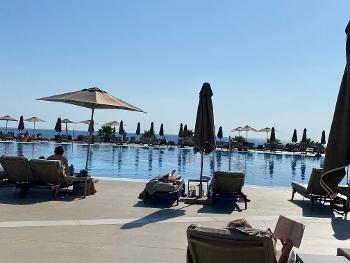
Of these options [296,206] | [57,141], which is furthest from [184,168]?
[57,141]

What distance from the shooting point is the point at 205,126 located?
9695 mm

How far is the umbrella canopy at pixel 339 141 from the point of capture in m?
3.19

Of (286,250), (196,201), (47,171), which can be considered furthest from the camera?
(196,201)

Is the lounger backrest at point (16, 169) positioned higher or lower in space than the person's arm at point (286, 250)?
higher

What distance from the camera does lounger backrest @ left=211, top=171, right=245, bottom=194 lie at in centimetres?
906

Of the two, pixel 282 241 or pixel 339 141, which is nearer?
pixel 339 141

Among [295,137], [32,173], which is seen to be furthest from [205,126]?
[295,137]

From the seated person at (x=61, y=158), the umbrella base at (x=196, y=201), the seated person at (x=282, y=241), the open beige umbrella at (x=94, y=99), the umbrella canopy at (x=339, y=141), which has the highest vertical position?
the open beige umbrella at (x=94, y=99)


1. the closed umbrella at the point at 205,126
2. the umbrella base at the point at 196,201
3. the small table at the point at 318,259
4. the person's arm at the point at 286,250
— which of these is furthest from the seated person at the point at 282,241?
the closed umbrella at the point at 205,126

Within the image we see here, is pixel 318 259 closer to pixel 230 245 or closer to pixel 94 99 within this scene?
pixel 230 245

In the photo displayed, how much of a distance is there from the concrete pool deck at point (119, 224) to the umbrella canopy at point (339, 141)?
7.95 ft

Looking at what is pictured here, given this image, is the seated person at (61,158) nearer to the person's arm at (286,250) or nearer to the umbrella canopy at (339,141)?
the person's arm at (286,250)

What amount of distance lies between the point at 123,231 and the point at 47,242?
118 cm

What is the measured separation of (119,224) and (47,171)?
2837 mm
